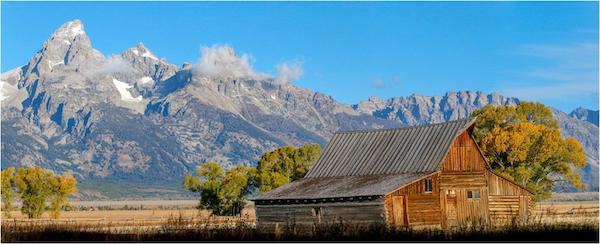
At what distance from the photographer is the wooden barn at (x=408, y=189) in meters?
60.4

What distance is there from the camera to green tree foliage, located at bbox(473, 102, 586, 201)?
77.8 meters

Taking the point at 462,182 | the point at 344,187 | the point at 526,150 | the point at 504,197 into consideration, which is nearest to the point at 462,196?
the point at 462,182

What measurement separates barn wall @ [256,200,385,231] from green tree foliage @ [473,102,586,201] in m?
20.3

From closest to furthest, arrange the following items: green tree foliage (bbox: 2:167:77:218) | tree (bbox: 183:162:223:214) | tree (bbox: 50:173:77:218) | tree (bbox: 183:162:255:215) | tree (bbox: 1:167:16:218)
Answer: tree (bbox: 183:162:255:215)
tree (bbox: 183:162:223:214)
tree (bbox: 1:167:16:218)
green tree foliage (bbox: 2:167:77:218)
tree (bbox: 50:173:77:218)

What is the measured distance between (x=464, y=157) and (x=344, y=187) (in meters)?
7.93

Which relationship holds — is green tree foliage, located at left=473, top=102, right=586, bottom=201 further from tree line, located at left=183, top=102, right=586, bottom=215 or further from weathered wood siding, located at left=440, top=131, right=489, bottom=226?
weathered wood siding, located at left=440, top=131, right=489, bottom=226

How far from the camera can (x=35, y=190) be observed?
103750mm

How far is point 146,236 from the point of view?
4331cm

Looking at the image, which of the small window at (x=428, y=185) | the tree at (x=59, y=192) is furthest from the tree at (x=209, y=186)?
the small window at (x=428, y=185)

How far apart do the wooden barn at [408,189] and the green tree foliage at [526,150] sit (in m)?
10.7

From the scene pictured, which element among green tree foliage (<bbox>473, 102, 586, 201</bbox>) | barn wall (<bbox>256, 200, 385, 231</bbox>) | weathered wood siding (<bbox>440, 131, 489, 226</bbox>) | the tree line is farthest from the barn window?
green tree foliage (<bbox>473, 102, 586, 201</bbox>)

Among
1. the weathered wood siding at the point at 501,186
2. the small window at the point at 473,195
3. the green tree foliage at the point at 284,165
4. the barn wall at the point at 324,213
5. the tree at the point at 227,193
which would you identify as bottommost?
the barn wall at the point at 324,213

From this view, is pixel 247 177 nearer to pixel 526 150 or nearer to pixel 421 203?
pixel 526 150

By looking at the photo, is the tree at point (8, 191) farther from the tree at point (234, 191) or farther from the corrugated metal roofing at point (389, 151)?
the corrugated metal roofing at point (389, 151)
